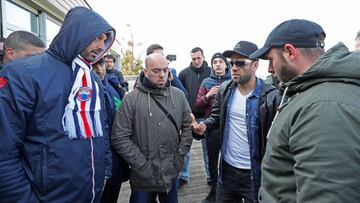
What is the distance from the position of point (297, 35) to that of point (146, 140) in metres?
1.71

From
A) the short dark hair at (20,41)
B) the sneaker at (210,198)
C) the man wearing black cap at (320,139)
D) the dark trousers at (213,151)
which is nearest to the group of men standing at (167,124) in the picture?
the man wearing black cap at (320,139)

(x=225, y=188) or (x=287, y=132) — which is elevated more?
(x=287, y=132)

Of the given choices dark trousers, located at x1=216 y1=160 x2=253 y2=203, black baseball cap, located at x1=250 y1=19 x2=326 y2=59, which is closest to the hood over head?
black baseball cap, located at x1=250 y1=19 x2=326 y2=59

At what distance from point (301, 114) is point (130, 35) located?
108 feet

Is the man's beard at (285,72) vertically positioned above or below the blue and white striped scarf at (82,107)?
above

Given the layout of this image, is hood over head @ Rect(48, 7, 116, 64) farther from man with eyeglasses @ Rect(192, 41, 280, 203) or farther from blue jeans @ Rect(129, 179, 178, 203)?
blue jeans @ Rect(129, 179, 178, 203)

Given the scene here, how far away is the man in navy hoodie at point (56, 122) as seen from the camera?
62.4 inches

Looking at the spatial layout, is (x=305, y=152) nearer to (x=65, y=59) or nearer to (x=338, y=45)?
(x=338, y=45)

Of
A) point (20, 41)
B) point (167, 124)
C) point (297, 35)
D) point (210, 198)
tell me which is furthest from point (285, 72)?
point (210, 198)

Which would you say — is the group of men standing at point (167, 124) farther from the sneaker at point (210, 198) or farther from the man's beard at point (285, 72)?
the sneaker at point (210, 198)

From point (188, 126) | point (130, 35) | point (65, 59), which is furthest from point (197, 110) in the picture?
point (130, 35)

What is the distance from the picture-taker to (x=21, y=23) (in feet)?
15.7

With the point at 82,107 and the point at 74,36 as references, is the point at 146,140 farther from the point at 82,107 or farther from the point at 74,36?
the point at 74,36

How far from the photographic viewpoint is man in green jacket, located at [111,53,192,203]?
266cm
